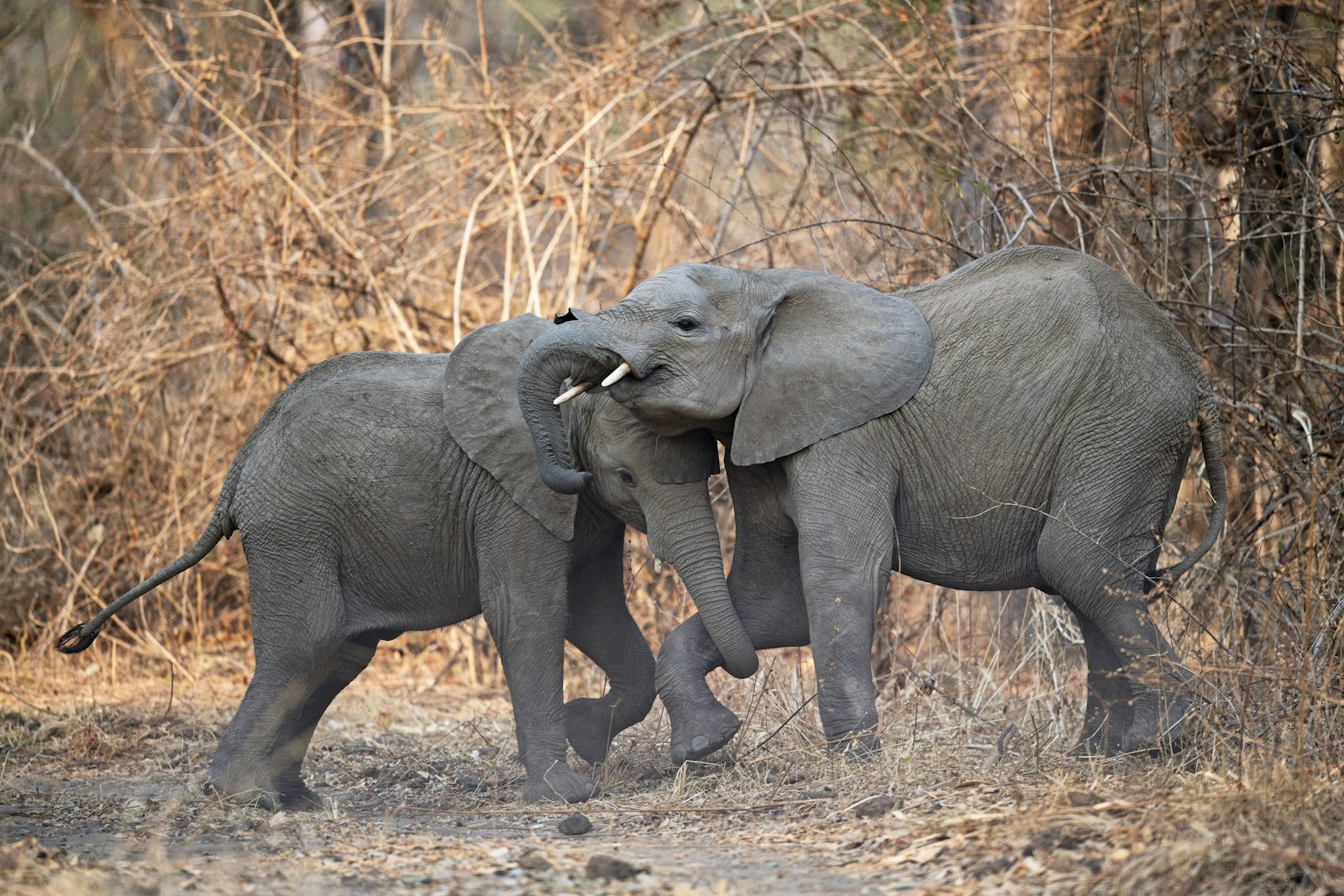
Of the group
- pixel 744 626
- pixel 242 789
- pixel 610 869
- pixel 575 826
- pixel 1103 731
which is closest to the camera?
pixel 610 869

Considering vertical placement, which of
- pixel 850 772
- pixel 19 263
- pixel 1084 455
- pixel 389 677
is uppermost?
pixel 19 263

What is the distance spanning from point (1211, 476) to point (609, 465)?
239 centimetres

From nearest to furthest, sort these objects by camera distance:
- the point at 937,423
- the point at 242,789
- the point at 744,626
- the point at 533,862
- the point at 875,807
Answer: the point at 533,862 < the point at 875,807 < the point at 937,423 < the point at 242,789 < the point at 744,626

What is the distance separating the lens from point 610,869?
420 centimetres

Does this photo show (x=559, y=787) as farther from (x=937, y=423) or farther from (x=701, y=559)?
(x=937, y=423)

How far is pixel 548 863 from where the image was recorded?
173 inches

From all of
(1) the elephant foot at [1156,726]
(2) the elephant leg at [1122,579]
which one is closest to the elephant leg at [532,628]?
(2) the elephant leg at [1122,579]

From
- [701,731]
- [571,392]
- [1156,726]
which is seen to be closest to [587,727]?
[701,731]

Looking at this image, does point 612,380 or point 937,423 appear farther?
point 937,423

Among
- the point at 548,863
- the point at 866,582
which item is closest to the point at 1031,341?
the point at 866,582

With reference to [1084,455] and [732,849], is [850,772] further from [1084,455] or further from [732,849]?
[1084,455]

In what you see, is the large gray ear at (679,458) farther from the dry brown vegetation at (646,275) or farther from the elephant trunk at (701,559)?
the dry brown vegetation at (646,275)

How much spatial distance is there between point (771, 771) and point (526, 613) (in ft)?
3.95

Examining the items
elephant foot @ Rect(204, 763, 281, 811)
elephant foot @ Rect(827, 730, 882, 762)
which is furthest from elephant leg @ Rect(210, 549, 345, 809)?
elephant foot @ Rect(827, 730, 882, 762)
